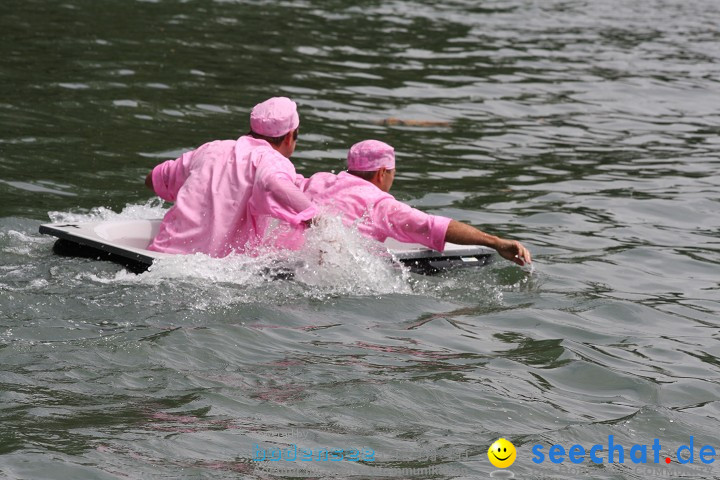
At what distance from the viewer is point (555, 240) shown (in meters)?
9.95

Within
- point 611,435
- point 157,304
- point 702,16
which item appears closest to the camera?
point 611,435

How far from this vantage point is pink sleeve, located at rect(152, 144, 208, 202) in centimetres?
851

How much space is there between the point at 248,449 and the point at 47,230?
11.2 ft

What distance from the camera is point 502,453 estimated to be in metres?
5.47

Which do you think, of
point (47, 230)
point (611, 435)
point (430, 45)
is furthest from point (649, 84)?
point (611, 435)

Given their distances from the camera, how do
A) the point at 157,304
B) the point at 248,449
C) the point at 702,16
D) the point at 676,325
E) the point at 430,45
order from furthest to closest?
the point at 702,16 → the point at 430,45 → the point at 676,325 → the point at 157,304 → the point at 248,449

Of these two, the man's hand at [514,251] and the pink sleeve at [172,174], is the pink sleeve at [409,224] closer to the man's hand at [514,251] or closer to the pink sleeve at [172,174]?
the man's hand at [514,251]

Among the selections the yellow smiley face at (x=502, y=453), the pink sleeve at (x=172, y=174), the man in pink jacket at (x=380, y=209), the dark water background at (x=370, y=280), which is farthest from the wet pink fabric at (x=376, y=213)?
the yellow smiley face at (x=502, y=453)

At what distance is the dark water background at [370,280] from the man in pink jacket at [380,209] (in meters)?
0.30

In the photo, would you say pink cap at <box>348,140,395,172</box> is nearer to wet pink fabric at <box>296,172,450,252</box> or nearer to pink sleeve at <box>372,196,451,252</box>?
wet pink fabric at <box>296,172,450,252</box>

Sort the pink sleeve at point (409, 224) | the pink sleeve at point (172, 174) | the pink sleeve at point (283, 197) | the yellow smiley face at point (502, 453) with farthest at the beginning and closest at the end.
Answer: the pink sleeve at point (172, 174) → the pink sleeve at point (409, 224) → the pink sleeve at point (283, 197) → the yellow smiley face at point (502, 453)

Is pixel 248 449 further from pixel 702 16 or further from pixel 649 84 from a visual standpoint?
pixel 702 16

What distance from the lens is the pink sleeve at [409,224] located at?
7934mm

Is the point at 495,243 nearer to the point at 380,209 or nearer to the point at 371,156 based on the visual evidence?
the point at 380,209
